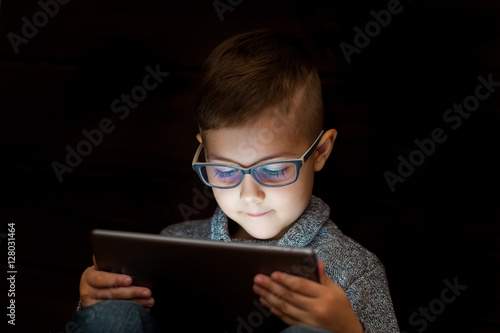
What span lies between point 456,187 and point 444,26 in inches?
10.9

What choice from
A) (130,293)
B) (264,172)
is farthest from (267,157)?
(130,293)

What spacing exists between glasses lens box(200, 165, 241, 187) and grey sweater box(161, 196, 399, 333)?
119 millimetres

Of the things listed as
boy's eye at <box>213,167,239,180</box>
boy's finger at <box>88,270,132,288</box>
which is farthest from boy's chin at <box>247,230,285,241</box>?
boy's finger at <box>88,270,132,288</box>

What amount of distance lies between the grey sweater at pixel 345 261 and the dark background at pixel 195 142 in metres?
0.13

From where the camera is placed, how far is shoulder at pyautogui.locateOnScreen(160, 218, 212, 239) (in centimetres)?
90

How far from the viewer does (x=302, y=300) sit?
24.5 inches

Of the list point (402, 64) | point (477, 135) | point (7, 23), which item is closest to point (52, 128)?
point (7, 23)

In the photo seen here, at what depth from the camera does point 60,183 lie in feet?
3.49

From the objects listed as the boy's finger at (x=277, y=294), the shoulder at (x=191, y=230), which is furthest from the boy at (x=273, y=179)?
the shoulder at (x=191, y=230)

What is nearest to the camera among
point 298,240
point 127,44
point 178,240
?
point 178,240

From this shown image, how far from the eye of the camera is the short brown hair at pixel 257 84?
70 cm

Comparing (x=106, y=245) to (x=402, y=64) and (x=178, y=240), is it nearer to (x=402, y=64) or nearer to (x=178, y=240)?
(x=178, y=240)

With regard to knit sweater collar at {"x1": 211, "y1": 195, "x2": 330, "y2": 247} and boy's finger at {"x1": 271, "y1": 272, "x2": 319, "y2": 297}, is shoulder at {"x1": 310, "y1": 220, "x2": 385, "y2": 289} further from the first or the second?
boy's finger at {"x1": 271, "y1": 272, "x2": 319, "y2": 297}

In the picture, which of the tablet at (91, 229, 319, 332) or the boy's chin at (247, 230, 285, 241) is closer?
the tablet at (91, 229, 319, 332)
